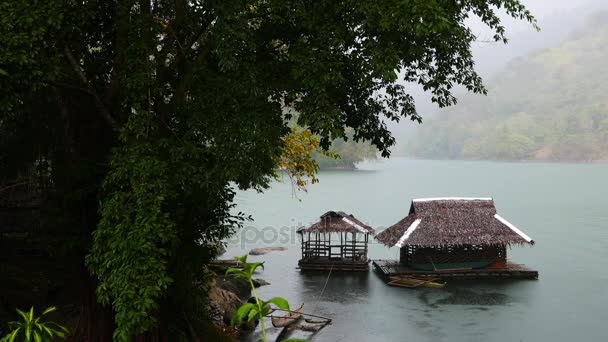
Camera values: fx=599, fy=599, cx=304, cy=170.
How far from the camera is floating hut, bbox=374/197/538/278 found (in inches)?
844

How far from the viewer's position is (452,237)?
21391 mm

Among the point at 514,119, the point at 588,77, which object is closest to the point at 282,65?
the point at 514,119

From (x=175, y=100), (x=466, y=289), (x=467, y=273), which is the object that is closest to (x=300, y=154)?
(x=175, y=100)

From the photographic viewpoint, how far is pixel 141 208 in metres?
7.23

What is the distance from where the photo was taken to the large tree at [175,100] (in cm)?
698

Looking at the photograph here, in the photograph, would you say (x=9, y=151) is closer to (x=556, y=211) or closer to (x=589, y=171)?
(x=556, y=211)

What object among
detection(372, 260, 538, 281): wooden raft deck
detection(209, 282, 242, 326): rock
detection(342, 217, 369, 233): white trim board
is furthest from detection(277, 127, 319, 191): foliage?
detection(372, 260, 538, 281): wooden raft deck

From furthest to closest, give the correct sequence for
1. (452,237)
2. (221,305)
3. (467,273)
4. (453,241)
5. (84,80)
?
(467,273) → (452,237) → (453,241) → (221,305) → (84,80)

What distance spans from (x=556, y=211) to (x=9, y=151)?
4737cm

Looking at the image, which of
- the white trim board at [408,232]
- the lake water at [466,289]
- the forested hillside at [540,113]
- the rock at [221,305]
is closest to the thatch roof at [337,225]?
the white trim board at [408,232]

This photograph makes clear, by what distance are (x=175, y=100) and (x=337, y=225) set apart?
48.3 feet

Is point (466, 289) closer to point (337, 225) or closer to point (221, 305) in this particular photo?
point (337, 225)

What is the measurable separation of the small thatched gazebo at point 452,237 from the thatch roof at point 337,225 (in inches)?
31.7

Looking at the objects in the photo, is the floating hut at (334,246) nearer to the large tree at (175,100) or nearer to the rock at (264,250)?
the rock at (264,250)
